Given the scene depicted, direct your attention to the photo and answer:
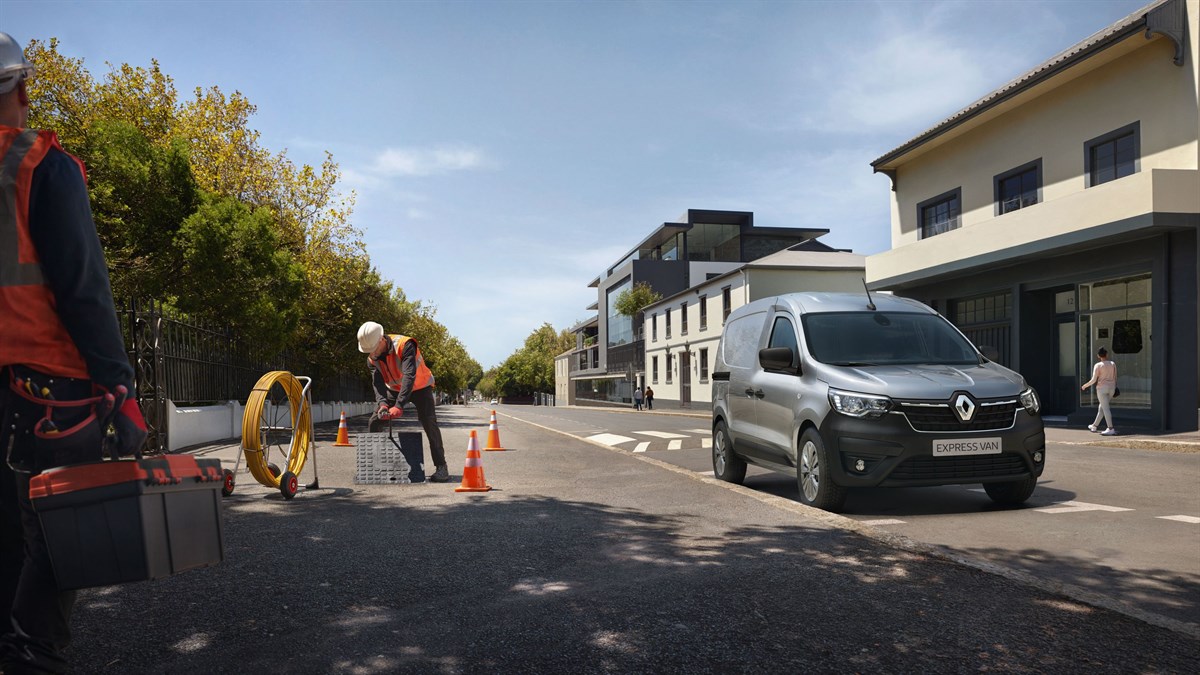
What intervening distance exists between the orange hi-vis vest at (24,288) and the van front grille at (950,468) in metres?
5.75

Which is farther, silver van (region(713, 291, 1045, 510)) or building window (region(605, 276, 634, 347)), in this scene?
building window (region(605, 276, 634, 347))

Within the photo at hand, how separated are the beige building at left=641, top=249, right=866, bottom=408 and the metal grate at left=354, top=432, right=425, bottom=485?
26665mm

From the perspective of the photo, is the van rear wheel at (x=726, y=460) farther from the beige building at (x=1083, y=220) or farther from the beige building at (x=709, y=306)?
the beige building at (x=709, y=306)

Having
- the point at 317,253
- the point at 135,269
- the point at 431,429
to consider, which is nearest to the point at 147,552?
the point at 431,429

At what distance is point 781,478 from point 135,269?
42.9 ft

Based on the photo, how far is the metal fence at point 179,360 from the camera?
1271cm

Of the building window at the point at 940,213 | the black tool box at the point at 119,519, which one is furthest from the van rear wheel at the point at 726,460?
the building window at the point at 940,213

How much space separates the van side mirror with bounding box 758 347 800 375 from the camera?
7.38 meters

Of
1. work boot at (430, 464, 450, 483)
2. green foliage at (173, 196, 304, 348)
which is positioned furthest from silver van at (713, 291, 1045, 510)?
green foliage at (173, 196, 304, 348)

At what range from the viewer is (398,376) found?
29.5 ft

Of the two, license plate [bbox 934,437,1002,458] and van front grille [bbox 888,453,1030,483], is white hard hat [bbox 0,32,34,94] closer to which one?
van front grille [bbox 888,453,1030,483]

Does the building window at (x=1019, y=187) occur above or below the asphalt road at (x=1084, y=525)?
above

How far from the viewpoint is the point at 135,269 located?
15688 millimetres

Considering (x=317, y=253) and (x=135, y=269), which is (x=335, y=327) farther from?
(x=135, y=269)
